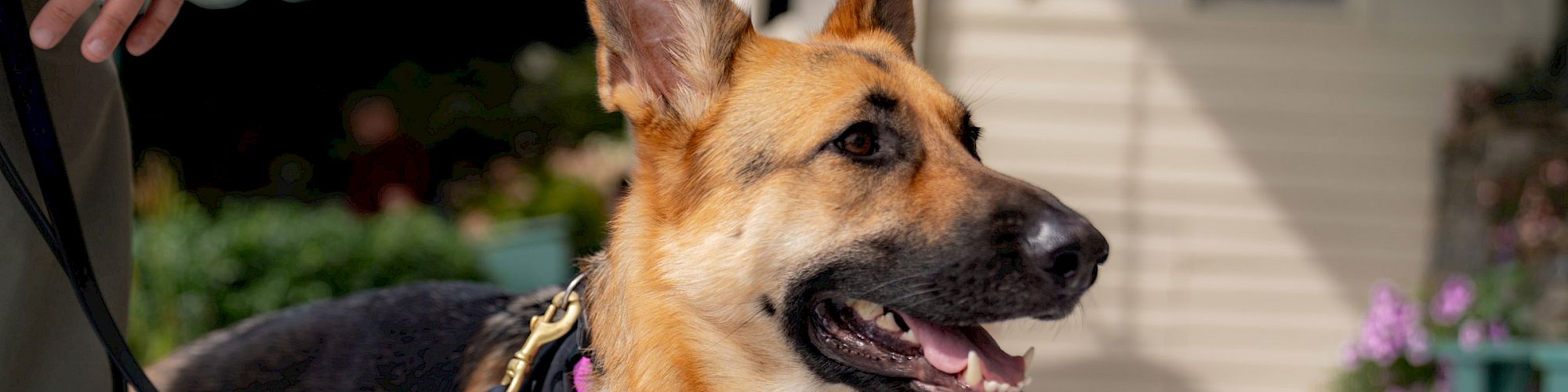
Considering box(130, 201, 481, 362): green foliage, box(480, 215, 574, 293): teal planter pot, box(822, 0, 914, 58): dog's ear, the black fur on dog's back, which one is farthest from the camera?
box(480, 215, 574, 293): teal planter pot

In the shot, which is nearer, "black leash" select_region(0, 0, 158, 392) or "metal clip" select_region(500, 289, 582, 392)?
"black leash" select_region(0, 0, 158, 392)

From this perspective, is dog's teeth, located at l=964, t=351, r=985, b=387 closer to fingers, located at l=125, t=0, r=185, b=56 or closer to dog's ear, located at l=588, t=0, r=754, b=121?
dog's ear, located at l=588, t=0, r=754, b=121

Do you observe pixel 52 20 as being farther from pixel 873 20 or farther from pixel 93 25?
pixel 873 20

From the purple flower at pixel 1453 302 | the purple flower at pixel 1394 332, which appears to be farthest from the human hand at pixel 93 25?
the purple flower at pixel 1394 332

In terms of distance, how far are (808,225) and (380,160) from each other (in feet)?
23.1

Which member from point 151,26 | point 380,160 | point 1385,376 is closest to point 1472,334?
point 1385,376

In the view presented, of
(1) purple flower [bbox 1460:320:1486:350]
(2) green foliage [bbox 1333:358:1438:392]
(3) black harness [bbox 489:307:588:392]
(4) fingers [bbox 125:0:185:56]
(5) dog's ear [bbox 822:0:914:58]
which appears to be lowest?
(2) green foliage [bbox 1333:358:1438:392]

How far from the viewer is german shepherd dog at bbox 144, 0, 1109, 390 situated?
2.13 m

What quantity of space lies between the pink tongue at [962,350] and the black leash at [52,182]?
137 centimetres

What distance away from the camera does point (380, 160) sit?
8578mm

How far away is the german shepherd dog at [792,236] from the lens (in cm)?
213

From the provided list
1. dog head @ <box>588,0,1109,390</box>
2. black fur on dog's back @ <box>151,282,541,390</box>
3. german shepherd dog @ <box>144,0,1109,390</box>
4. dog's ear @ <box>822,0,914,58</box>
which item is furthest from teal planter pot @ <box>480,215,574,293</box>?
dog head @ <box>588,0,1109,390</box>

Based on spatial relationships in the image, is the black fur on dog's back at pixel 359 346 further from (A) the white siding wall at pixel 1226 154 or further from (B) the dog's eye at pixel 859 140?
(A) the white siding wall at pixel 1226 154

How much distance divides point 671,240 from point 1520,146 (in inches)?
205
